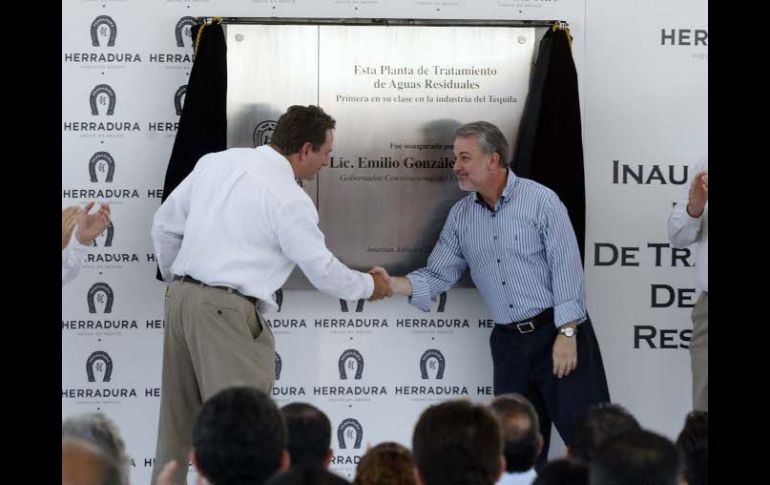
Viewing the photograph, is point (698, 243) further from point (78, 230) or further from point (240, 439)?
point (78, 230)

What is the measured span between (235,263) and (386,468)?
1.49m

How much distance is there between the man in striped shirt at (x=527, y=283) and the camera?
12.8 ft

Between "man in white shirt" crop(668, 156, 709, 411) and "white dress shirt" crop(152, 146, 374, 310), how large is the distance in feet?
4.49

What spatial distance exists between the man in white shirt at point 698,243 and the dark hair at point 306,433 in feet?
5.72

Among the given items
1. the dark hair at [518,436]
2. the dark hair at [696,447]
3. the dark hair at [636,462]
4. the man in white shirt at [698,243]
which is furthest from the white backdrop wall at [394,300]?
the dark hair at [636,462]

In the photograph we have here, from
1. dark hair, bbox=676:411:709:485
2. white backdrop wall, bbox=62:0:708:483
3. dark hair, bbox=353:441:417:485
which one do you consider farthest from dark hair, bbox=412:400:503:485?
white backdrop wall, bbox=62:0:708:483

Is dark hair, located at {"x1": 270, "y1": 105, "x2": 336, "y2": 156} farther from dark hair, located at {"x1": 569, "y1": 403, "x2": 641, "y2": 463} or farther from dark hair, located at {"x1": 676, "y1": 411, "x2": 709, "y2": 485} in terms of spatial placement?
dark hair, located at {"x1": 676, "y1": 411, "x2": 709, "y2": 485}

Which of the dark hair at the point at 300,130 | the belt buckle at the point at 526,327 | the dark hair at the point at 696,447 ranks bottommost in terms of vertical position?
the dark hair at the point at 696,447

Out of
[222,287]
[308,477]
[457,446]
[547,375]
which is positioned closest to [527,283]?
[547,375]

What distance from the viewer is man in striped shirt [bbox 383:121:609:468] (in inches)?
154

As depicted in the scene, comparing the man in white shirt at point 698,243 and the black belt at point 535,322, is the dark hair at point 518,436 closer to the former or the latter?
the black belt at point 535,322

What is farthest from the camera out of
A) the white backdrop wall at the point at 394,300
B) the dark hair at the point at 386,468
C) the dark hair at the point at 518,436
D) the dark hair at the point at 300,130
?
the white backdrop wall at the point at 394,300

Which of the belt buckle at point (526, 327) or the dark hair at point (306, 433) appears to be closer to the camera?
the dark hair at point (306, 433)

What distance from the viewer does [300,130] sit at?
3.81 meters
